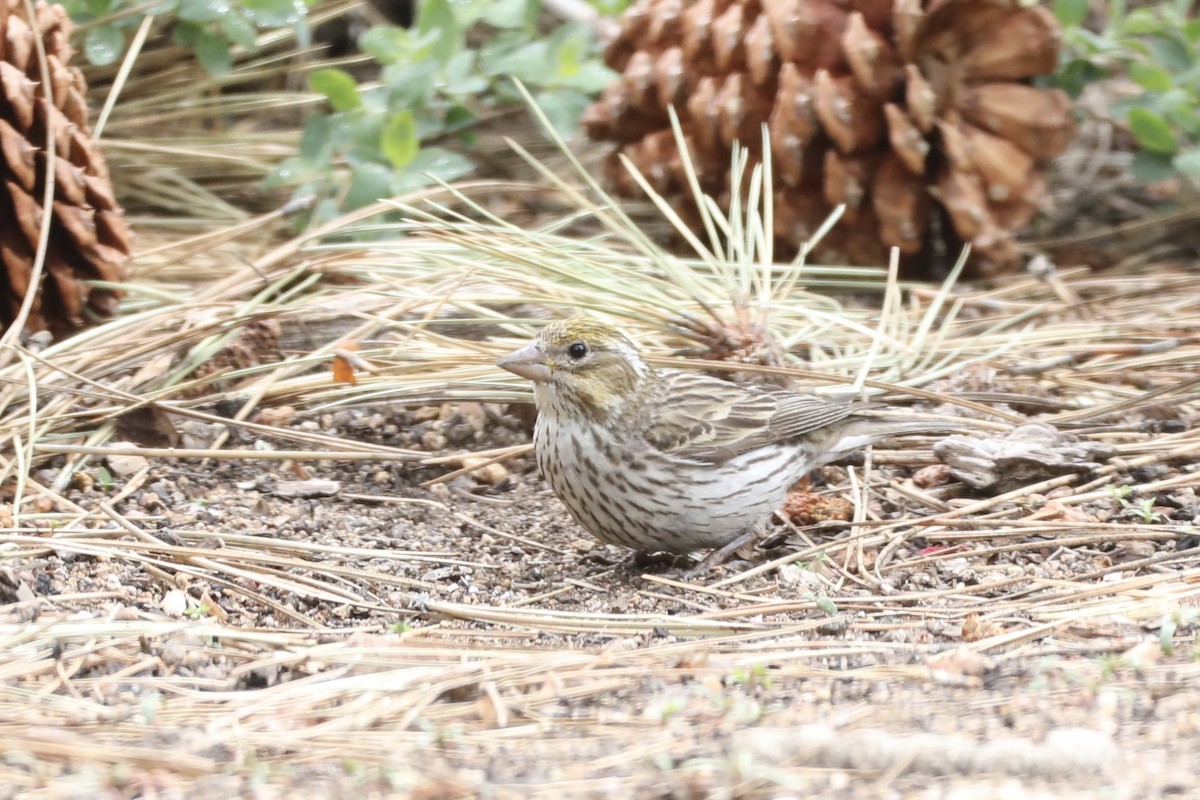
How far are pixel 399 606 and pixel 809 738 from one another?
1460 millimetres

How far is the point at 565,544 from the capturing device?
439 centimetres

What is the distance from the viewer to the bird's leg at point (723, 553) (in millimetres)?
4125

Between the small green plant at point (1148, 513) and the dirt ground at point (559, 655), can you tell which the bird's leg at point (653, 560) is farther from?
the small green plant at point (1148, 513)

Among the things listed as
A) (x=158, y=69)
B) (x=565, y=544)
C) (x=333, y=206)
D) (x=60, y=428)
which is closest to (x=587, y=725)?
(x=565, y=544)

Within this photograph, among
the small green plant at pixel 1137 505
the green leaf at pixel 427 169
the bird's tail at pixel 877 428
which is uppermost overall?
the green leaf at pixel 427 169

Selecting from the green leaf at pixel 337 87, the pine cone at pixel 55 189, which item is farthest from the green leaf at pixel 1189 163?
the pine cone at pixel 55 189

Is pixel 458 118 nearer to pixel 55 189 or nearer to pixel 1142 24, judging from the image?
pixel 55 189

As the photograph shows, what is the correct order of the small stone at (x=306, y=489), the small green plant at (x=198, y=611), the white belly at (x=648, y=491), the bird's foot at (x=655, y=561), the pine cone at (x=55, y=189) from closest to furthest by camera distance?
the small green plant at (x=198, y=611) < the white belly at (x=648, y=491) < the bird's foot at (x=655, y=561) < the small stone at (x=306, y=489) < the pine cone at (x=55, y=189)

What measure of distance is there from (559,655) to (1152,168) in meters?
4.22

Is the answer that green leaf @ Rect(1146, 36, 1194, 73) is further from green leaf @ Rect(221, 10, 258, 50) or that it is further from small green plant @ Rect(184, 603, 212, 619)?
small green plant @ Rect(184, 603, 212, 619)

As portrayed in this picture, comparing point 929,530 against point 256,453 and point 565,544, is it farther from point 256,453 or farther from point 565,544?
point 256,453

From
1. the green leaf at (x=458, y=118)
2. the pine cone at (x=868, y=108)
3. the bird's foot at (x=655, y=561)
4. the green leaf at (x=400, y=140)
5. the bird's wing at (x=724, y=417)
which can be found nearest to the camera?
the bird's wing at (x=724, y=417)

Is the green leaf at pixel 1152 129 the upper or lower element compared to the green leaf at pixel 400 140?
lower

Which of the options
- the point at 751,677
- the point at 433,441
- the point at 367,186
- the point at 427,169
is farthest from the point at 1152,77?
the point at 751,677
